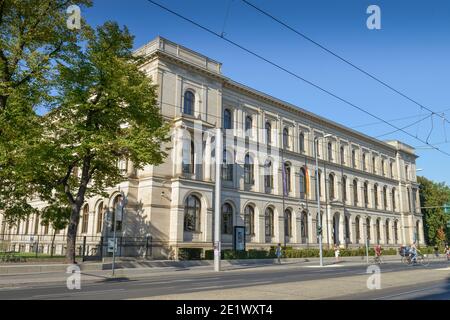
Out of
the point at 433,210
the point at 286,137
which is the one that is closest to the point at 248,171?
the point at 286,137

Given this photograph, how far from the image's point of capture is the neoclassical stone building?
3325 centimetres

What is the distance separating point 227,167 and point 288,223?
36.4ft

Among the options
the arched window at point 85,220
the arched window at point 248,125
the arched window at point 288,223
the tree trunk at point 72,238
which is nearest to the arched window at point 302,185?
the arched window at point 288,223

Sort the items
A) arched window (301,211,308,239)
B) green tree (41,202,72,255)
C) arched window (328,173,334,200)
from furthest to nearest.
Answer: arched window (328,173,334,200)
arched window (301,211,308,239)
green tree (41,202,72,255)

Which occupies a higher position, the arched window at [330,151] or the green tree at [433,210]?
the arched window at [330,151]

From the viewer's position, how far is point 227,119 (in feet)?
134

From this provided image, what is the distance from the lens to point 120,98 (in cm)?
2416

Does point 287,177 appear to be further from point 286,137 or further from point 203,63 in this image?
point 203,63

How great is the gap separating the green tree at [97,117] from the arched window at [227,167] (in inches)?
564

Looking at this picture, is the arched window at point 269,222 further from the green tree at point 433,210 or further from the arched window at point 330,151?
the green tree at point 433,210

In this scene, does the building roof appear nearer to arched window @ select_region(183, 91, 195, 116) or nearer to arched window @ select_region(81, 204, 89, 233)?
arched window @ select_region(183, 91, 195, 116)

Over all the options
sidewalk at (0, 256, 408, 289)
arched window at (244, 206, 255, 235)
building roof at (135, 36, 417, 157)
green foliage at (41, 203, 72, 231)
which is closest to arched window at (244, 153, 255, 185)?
arched window at (244, 206, 255, 235)

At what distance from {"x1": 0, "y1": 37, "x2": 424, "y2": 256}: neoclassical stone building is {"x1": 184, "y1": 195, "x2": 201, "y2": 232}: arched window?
85 mm

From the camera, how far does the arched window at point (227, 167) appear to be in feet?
128
